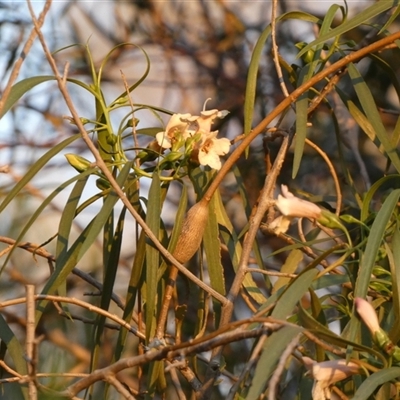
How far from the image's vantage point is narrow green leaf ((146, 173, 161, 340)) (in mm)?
722

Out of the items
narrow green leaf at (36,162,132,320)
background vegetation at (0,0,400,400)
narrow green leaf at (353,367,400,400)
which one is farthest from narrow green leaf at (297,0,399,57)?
narrow green leaf at (353,367,400,400)

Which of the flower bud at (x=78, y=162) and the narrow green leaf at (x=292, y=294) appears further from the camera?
the flower bud at (x=78, y=162)

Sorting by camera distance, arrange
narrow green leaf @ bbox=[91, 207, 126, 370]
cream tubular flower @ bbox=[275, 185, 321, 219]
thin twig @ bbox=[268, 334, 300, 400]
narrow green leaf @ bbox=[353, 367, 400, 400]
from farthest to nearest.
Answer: narrow green leaf @ bbox=[91, 207, 126, 370]
cream tubular flower @ bbox=[275, 185, 321, 219]
narrow green leaf @ bbox=[353, 367, 400, 400]
thin twig @ bbox=[268, 334, 300, 400]

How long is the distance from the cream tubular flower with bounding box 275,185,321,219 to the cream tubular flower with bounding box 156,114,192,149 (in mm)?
130

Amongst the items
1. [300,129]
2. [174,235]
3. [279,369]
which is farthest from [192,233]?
[279,369]

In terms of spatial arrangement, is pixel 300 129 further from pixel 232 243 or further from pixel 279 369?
pixel 279 369

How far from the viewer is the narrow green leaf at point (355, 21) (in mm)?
795

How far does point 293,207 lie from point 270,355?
18cm

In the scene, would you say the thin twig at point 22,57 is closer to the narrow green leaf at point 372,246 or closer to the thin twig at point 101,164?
the thin twig at point 101,164

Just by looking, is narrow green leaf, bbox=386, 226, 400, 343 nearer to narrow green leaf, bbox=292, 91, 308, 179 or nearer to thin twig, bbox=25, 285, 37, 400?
narrow green leaf, bbox=292, 91, 308, 179

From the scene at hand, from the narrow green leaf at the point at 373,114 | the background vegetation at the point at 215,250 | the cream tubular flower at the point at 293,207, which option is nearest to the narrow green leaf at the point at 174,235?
the background vegetation at the point at 215,250

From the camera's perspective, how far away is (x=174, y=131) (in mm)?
803

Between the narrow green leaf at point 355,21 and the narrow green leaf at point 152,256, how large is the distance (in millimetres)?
196

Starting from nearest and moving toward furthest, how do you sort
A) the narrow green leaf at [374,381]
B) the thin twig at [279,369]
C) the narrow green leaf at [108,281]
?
the thin twig at [279,369] → the narrow green leaf at [374,381] → the narrow green leaf at [108,281]
